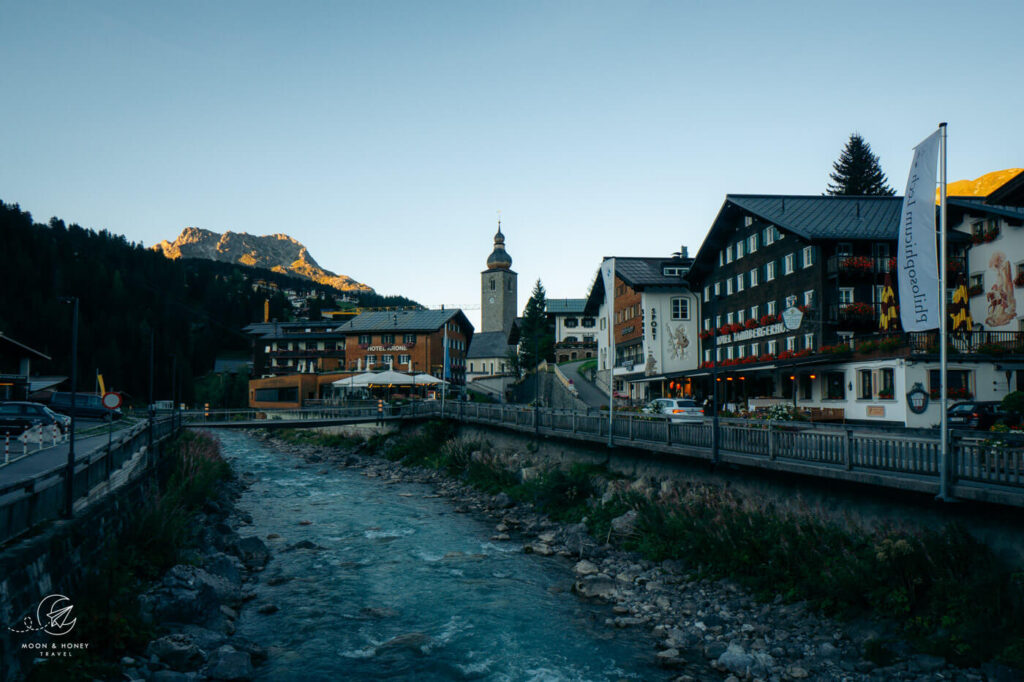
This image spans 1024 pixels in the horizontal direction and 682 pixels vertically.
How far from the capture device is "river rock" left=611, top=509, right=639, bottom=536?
19641 mm

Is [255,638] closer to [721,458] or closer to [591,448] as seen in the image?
[721,458]

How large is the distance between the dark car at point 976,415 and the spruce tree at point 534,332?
57.6 metres

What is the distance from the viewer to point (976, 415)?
25.3 m

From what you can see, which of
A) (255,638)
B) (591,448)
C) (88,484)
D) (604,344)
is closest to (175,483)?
(88,484)

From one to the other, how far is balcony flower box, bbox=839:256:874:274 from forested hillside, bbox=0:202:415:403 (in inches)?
2824

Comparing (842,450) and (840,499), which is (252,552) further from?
(842,450)

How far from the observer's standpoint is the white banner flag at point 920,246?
1330cm

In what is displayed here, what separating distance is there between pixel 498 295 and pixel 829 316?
91756 millimetres

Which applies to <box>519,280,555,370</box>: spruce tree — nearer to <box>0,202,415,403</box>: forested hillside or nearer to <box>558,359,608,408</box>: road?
<box>558,359,608,408</box>: road

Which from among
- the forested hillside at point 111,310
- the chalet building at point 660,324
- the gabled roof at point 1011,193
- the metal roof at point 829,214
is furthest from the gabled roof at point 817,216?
the forested hillside at point 111,310

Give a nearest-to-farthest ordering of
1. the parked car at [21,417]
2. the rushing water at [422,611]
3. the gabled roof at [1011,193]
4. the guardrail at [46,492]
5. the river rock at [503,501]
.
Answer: the guardrail at [46,492]
the rushing water at [422,611]
the gabled roof at [1011,193]
the river rock at [503,501]
the parked car at [21,417]

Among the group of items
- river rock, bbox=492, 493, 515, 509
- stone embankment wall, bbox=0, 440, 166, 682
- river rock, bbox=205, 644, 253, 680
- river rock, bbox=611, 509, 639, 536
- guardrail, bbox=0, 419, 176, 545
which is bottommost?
river rock, bbox=492, 493, 515, 509

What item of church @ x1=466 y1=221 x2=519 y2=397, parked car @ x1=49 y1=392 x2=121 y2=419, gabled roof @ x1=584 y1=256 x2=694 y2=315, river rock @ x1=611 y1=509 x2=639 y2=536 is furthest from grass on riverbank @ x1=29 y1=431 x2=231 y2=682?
church @ x1=466 y1=221 x2=519 y2=397

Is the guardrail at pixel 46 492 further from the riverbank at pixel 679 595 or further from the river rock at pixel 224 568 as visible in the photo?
the riverbank at pixel 679 595
